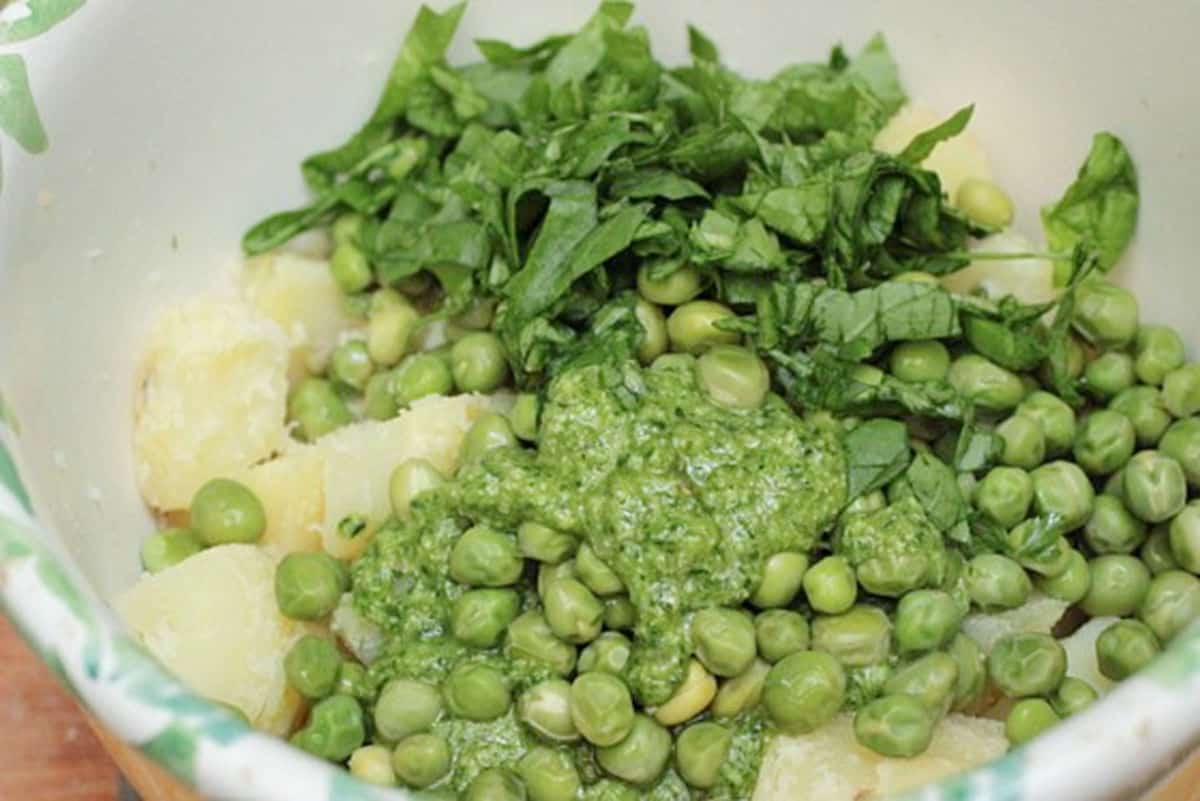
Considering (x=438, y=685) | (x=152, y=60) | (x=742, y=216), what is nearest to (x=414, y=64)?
(x=152, y=60)

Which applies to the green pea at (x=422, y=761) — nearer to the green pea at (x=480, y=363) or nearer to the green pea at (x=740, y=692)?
the green pea at (x=740, y=692)

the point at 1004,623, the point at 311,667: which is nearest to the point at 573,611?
the point at 311,667

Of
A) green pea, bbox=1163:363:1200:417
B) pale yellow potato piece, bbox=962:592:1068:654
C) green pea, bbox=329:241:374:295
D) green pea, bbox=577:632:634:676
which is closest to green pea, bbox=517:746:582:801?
green pea, bbox=577:632:634:676

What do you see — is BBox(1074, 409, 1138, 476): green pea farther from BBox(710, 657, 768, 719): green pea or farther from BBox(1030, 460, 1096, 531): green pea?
BBox(710, 657, 768, 719): green pea

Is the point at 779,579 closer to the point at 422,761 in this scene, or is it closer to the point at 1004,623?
the point at 1004,623

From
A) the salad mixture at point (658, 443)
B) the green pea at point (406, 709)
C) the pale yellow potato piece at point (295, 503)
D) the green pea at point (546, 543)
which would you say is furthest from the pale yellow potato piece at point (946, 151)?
the green pea at point (406, 709)

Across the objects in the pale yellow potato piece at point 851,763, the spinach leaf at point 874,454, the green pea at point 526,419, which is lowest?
the pale yellow potato piece at point 851,763

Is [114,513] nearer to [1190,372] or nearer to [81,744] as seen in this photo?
[81,744]
